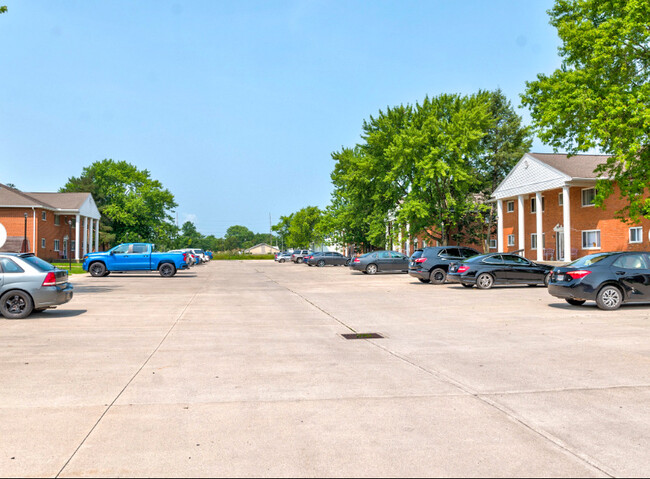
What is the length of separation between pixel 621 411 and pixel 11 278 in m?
12.6

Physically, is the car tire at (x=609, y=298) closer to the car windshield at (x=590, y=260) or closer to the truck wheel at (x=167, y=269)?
the car windshield at (x=590, y=260)

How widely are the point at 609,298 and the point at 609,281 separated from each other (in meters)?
0.44

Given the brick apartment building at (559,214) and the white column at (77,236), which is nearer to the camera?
the brick apartment building at (559,214)

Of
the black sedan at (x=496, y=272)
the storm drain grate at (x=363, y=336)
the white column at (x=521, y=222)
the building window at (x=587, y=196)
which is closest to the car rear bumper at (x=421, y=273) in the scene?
the black sedan at (x=496, y=272)

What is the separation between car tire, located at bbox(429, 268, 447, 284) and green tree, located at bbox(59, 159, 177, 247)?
66026 mm

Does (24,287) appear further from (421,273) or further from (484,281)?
(421,273)

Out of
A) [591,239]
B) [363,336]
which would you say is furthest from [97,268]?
[591,239]

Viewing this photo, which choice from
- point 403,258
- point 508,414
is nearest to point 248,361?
point 508,414

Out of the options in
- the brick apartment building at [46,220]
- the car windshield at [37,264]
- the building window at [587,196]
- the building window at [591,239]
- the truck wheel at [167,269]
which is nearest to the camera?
the car windshield at [37,264]

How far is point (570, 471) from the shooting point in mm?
3973

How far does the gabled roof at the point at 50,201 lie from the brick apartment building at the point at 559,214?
44.6 meters

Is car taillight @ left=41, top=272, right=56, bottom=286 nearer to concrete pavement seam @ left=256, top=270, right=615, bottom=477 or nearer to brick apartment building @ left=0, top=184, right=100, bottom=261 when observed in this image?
concrete pavement seam @ left=256, top=270, right=615, bottom=477

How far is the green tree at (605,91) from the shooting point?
24047 millimetres

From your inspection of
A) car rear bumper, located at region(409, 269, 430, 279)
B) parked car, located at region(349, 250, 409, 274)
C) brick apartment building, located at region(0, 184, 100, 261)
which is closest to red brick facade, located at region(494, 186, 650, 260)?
parked car, located at region(349, 250, 409, 274)
